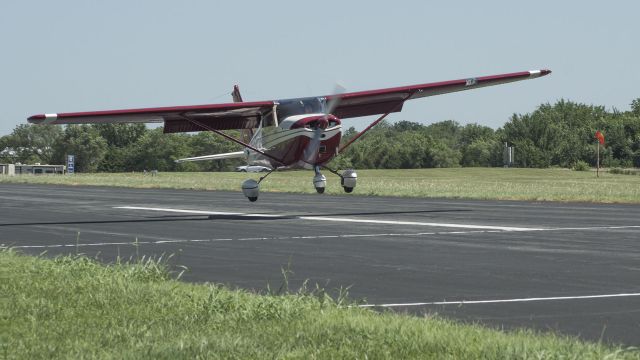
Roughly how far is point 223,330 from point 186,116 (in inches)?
971

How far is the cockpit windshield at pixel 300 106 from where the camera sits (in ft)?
100

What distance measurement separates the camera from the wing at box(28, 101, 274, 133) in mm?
28777

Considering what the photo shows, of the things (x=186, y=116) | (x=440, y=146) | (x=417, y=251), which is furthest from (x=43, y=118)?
(x=440, y=146)

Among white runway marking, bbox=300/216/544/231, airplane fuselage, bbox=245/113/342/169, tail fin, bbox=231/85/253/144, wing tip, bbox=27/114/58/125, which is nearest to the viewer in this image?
white runway marking, bbox=300/216/544/231

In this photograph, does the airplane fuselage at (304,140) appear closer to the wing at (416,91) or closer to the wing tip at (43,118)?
the wing at (416,91)

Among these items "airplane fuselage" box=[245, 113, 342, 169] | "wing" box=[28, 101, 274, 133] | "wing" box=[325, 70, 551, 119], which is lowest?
"airplane fuselage" box=[245, 113, 342, 169]

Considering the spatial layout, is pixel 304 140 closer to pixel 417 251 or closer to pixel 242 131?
pixel 242 131

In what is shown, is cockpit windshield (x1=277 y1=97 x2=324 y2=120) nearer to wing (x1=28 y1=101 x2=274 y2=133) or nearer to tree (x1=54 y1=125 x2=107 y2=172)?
wing (x1=28 y1=101 x2=274 y2=133)

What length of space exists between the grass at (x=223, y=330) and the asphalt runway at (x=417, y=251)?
909 millimetres

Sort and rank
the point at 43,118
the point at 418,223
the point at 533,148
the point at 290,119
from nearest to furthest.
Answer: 1. the point at 418,223
2. the point at 43,118
3. the point at 290,119
4. the point at 533,148

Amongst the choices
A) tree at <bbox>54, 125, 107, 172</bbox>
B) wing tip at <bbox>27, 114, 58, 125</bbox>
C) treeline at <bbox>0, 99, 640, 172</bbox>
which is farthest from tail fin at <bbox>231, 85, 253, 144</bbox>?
tree at <bbox>54, 125, 107, 172</bbox>

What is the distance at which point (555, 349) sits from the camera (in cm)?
697

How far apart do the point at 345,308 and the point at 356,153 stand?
114600mm

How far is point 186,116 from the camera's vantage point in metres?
32.3
